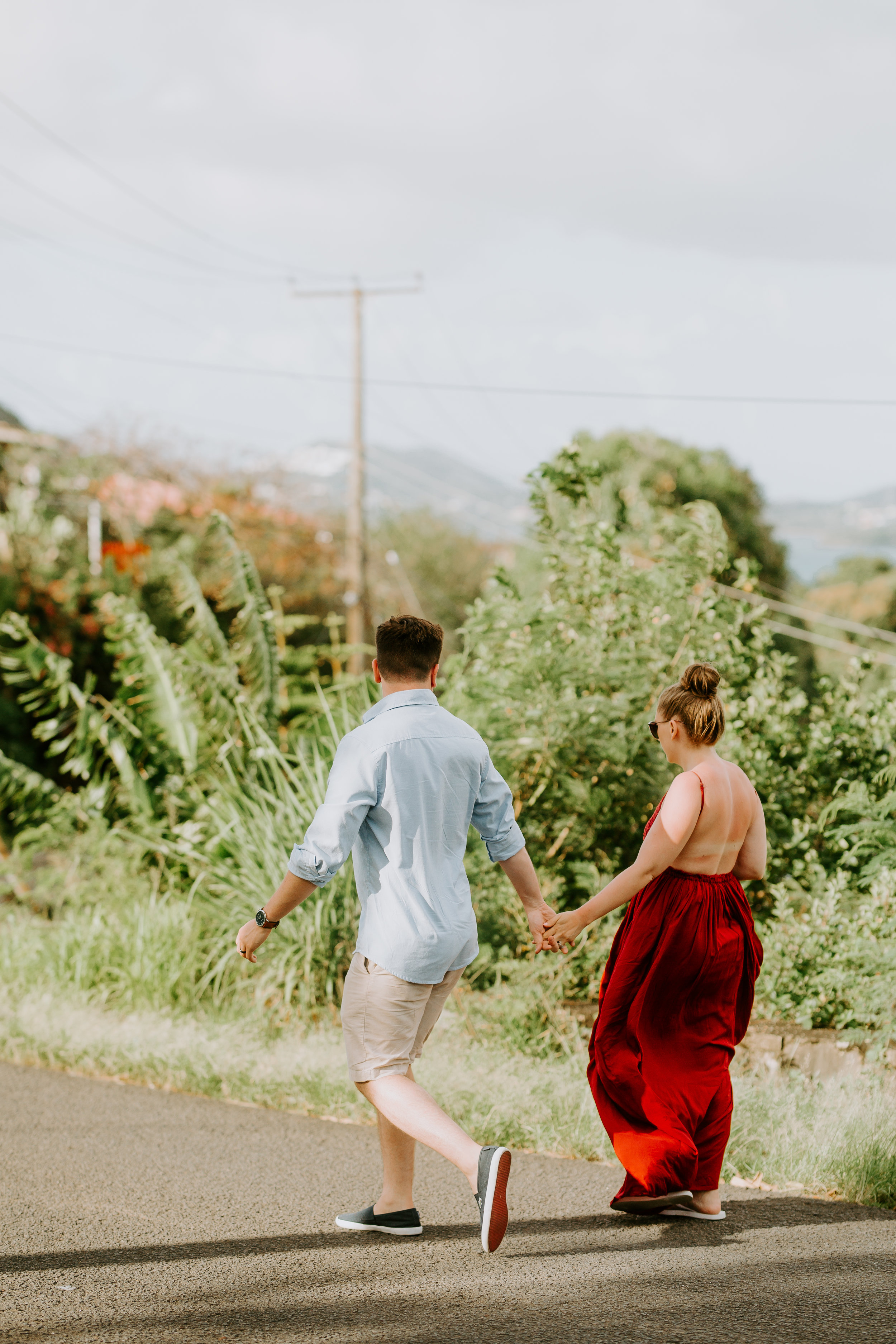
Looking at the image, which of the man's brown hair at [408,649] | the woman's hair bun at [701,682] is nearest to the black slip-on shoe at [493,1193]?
the man's brown hair at [408,649]

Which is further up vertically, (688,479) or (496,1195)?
(688,479)

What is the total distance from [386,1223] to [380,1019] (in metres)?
0.80

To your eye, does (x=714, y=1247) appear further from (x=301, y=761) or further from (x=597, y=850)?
(x=301, y=761)

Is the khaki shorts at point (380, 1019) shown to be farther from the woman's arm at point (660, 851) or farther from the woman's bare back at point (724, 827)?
the woman's bare back at point (724, 827)

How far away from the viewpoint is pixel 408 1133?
12.4ft

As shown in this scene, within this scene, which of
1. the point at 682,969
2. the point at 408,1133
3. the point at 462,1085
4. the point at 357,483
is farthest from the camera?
the point at 357,483

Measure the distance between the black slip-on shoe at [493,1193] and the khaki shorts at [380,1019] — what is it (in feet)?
1.39

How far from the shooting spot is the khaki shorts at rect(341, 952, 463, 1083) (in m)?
3.86

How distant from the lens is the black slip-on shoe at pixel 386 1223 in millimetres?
4125

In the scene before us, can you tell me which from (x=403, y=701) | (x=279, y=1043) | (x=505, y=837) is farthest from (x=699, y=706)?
(x=279, y=1043)

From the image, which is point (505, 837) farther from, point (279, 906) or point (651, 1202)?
point (651, 1202)

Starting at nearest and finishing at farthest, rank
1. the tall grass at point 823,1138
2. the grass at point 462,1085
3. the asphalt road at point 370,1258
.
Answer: the asphalt road at point 370,1258, the tall grass at point 823,1138, the grass at point 462,1085

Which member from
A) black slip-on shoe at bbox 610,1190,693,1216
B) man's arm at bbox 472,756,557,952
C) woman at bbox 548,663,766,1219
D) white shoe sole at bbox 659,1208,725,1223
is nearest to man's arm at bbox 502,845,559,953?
man's arm at bbox 472,756,557,952

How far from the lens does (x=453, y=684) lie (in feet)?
24.8
